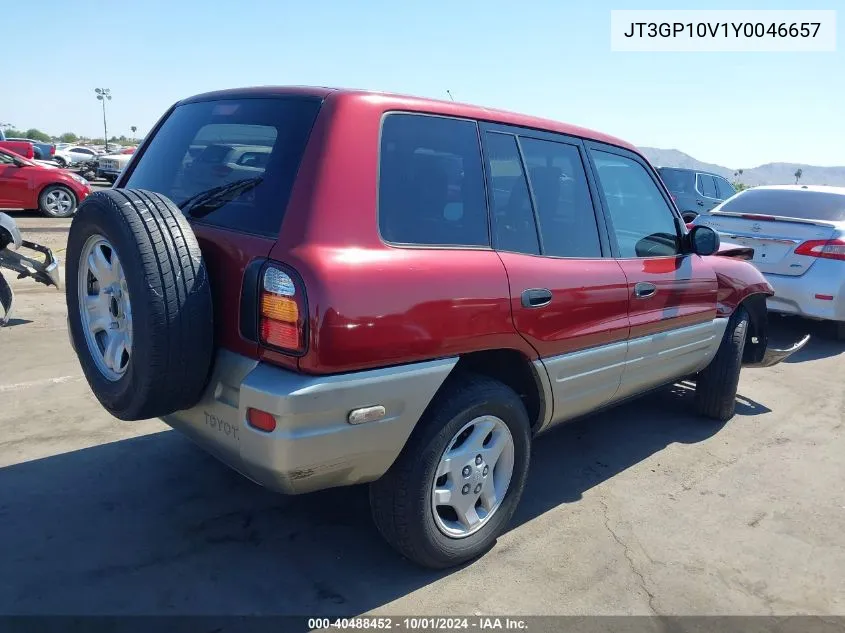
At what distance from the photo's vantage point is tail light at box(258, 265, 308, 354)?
222 cm

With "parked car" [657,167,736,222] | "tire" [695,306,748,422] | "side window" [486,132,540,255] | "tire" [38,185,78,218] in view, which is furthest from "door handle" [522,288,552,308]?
"parked car" [657,167,736,222]

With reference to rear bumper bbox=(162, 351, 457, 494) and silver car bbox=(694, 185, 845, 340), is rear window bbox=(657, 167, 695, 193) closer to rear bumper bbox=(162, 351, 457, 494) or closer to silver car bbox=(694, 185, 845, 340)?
silver car bbox=(694, 185, 845, 340)

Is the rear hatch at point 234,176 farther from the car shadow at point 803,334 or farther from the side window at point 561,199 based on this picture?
the car shadow at point 803,334

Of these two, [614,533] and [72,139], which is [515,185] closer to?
[614,533]

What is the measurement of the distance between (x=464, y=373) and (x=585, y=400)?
897 mm

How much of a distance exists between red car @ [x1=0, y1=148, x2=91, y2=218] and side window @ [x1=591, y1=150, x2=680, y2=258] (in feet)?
38.3

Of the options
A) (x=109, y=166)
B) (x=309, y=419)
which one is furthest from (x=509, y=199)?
(x=109, y=166)

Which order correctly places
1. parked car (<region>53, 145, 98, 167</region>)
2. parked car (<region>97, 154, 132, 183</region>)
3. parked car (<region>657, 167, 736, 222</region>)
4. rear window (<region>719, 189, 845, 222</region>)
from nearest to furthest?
rear window (<region>719, 189, 845, 222</region>), parked car (<region>657, 167, 736, 222</region>), parked car (<region>97, 154, 132, 183</region>), parked car (<region>53, 145, 98, 167</region>)

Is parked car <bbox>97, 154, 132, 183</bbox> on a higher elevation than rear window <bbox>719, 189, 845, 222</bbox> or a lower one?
higher

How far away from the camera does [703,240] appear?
13.2 ft

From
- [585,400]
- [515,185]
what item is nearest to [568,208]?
[515,185]

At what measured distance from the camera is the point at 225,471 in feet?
11.8

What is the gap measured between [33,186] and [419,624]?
13281 millimetres

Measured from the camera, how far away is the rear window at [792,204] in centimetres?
729
